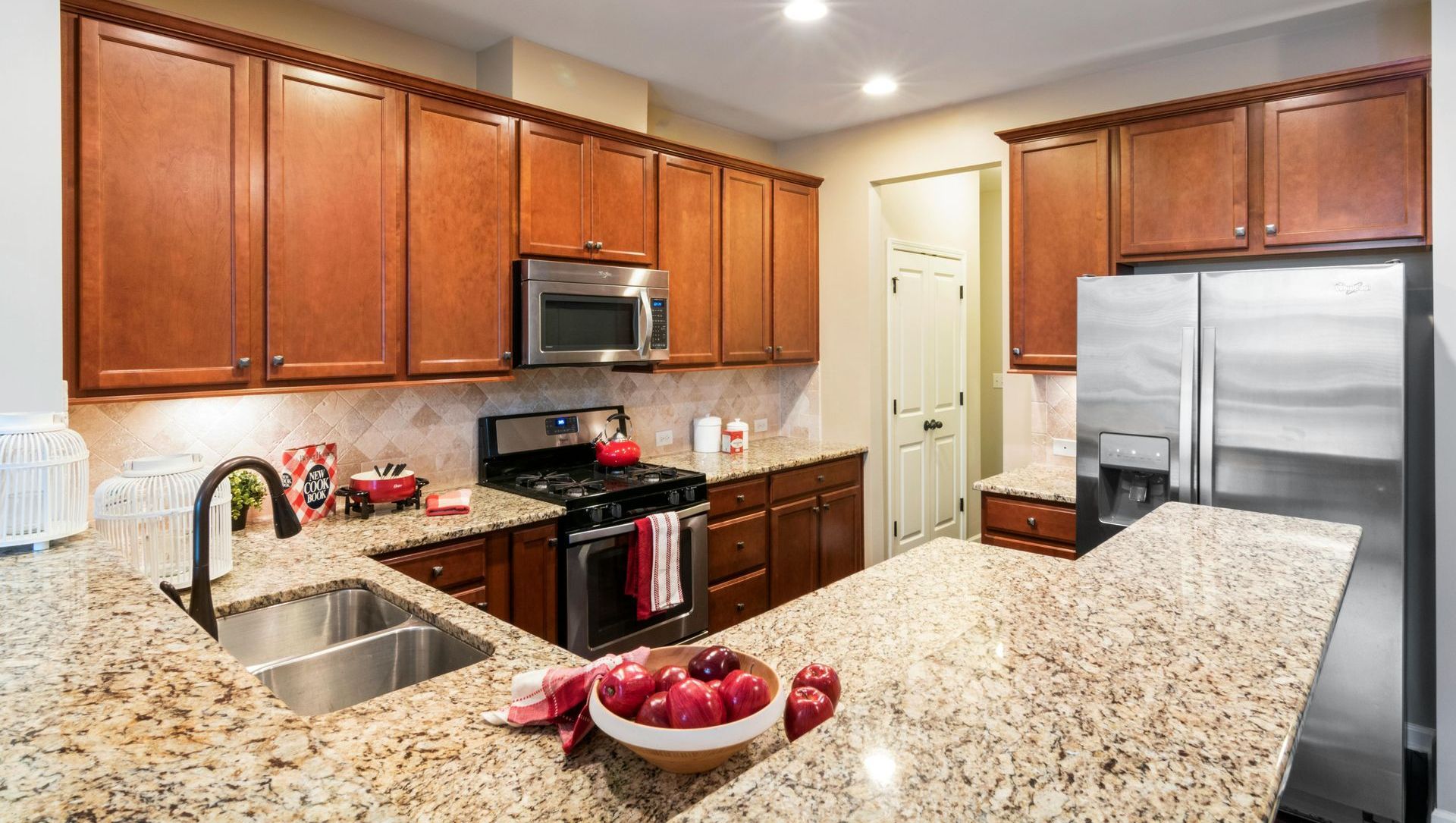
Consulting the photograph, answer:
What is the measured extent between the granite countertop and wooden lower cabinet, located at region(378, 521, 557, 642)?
189cm

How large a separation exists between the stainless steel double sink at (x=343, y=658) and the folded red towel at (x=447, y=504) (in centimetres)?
88

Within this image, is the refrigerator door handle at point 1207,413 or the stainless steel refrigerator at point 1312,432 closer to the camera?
the stainless steel refrigerator at point 1312,432

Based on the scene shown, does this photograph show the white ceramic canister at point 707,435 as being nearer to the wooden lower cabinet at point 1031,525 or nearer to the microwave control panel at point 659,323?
the microwave control panel at point 659,323

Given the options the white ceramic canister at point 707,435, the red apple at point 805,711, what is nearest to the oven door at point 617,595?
the white ceramic canister at point 707,435

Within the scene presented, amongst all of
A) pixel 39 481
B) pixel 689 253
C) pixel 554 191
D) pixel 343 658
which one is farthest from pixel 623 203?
pixel 39 481

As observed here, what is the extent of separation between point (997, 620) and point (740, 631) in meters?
0.84

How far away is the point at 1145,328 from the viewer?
2930mm

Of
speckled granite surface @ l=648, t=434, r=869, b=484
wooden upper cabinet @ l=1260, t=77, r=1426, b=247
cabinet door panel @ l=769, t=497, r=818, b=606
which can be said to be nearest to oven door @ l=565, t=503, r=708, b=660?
speckled granite surface @ l=648, t=434, r=869, b=484

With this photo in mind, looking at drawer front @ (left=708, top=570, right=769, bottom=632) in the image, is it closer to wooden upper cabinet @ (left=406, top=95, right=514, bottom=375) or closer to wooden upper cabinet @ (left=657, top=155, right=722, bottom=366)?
wooden upper cabinet @ (left=657, top=155, right=722, bottom=366)

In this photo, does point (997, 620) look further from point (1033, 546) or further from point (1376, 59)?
point (1376, 59)

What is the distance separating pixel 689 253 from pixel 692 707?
10.4ft

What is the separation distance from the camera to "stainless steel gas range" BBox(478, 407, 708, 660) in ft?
9.89

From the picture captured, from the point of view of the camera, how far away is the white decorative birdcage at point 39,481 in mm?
1381

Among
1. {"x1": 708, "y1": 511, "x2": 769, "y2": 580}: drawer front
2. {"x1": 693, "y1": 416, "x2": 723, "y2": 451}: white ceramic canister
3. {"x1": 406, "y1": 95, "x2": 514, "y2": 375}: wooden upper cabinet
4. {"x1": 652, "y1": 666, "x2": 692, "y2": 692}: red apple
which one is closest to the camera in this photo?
{"x1": 652, "y1": 666, "x2": 692, "y2": 692}: red apple
